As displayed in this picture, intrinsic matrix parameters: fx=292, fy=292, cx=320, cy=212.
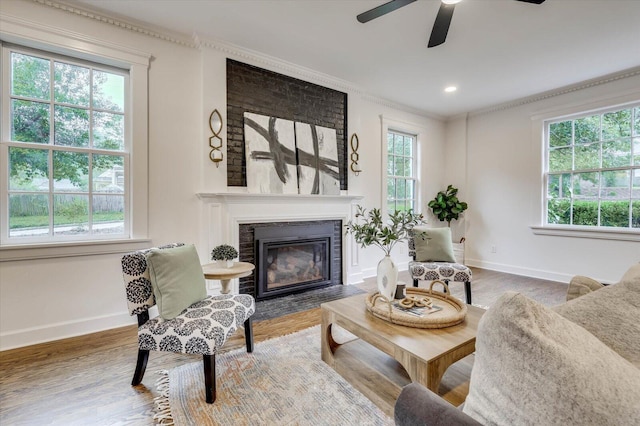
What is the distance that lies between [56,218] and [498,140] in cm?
587

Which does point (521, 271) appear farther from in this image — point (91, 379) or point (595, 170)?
point (91, 379)

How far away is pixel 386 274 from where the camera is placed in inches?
76.5

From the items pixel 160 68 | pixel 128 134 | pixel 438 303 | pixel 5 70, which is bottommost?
pixel 438 303

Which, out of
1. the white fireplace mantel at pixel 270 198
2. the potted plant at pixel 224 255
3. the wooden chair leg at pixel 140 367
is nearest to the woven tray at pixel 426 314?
the potted plant at pixel 224 255

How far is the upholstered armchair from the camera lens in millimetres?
3082

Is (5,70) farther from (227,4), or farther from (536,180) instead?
(536,180)

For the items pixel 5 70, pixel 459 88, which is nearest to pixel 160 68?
pixel 5 70

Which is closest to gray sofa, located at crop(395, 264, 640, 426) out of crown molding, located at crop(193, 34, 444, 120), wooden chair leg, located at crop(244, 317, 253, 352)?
wooden chair leg, located at crop(244, 317, 253, 352)

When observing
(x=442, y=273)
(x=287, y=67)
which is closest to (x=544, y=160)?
(x=442, y=273)

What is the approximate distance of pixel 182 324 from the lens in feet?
5.48

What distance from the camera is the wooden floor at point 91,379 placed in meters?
1.57

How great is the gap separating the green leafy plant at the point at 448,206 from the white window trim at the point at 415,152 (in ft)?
1.01

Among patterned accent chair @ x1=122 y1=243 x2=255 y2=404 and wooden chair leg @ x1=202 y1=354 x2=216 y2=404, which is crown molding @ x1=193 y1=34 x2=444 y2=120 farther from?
Result: wooden chair leg @ x1=202 y1=354 x2=216 y2=404

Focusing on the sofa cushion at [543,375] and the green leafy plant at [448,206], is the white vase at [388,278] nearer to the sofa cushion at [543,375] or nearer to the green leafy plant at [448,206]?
the sofa cushion at [543,375]
